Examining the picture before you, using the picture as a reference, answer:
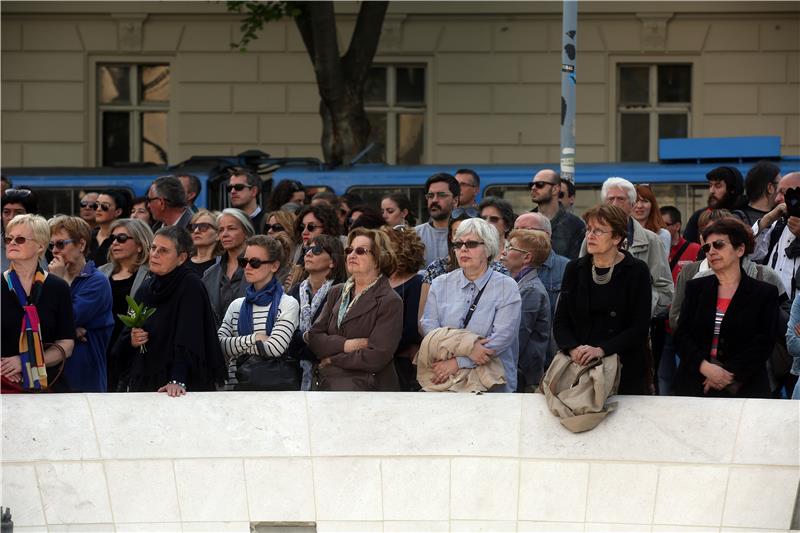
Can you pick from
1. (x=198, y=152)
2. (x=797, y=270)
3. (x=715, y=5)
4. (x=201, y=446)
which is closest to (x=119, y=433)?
(x=201, y=446)

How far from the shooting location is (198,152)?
2111 centimetres

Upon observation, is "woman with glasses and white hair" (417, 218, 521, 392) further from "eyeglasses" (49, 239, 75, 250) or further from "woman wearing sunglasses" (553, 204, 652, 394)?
"eyeglasses" (49, 239, 75, 250)

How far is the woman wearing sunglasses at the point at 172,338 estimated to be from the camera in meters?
8.02

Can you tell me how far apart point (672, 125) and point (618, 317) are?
1425cm

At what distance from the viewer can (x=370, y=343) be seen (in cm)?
802

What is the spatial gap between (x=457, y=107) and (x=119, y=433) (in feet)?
46.6

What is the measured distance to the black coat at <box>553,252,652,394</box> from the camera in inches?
302

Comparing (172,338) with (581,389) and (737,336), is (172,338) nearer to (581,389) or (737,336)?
(581,389)

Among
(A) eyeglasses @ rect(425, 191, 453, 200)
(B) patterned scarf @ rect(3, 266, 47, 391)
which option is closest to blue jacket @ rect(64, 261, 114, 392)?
(B) patterned scarf @ rect(3, 266, 47, 391)

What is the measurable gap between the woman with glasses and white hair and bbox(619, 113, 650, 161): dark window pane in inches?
530

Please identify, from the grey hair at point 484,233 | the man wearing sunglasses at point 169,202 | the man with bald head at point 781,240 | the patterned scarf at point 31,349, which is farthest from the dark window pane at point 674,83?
the patterned scarf at point 31,349

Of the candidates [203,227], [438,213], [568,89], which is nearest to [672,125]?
[568,89]

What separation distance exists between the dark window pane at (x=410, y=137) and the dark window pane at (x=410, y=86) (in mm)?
218

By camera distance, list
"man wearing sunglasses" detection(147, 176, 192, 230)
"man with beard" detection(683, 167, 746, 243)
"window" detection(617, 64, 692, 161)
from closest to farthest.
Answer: "man with beard" detection(683, 167, 746, 243) < "man wearing sunglasses" detection(147, 176, 192, 230) < "window" detection(617, 64, 692, 161)
